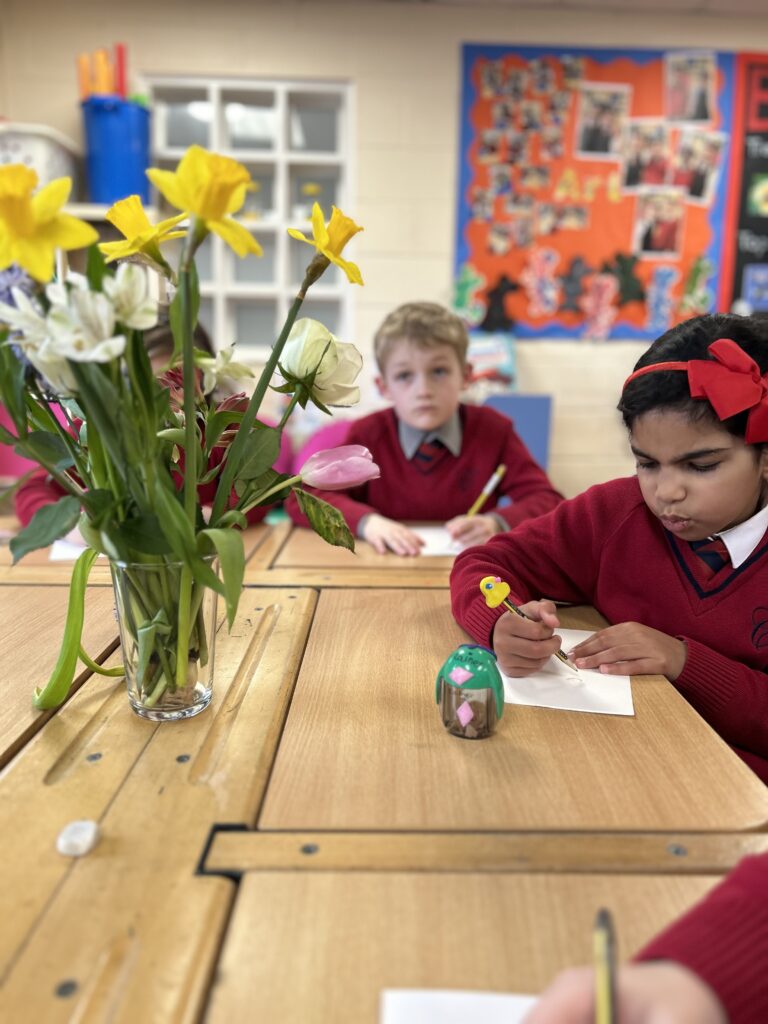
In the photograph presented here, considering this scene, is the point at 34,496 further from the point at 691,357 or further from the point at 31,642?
the point at 691,357

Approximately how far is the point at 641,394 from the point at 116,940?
0.75m

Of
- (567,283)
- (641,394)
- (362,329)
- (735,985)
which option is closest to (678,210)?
(567,283)

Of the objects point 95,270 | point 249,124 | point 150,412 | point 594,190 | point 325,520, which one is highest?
point 249,124

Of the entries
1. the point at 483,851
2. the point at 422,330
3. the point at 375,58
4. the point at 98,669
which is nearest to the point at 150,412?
the point at 98,669

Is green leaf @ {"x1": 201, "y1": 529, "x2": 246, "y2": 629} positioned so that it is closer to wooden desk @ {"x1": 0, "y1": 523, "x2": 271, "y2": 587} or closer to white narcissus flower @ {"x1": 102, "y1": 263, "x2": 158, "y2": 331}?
white narcissus flower @ {"x1": 102, "y1": 263, "x2": 158, "y2": 331}

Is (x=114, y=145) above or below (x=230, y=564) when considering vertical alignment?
above

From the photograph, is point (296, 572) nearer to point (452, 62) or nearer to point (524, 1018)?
point (524, 1018)

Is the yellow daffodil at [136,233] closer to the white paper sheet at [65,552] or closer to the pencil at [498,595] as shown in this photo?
the pencil at [498,595]

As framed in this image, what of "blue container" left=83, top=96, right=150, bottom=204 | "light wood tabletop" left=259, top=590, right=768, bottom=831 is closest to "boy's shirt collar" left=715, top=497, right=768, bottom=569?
"light wood tabletop" left=259, top=590, right=768, bottom=831

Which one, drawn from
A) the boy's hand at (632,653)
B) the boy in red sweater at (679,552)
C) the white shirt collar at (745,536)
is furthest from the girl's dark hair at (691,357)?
the boy's hand at (632,653)

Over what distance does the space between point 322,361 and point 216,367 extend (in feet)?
0.30

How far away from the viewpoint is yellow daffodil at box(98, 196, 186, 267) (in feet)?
2.13

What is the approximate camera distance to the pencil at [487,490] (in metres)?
1.59

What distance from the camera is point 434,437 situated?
178cm
